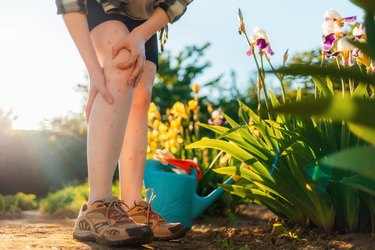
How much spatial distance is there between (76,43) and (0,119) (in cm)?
936

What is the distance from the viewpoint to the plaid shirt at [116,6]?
6.88ft

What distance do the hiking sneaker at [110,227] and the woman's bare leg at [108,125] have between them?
5 centimetres

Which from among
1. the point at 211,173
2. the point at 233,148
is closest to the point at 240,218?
the point at 211,173

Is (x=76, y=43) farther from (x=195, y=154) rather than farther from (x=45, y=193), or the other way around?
(x=45, y=193)

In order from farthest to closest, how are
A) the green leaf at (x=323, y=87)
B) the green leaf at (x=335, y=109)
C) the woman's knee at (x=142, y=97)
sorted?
the green leaf at (x=323, y=87) → the woman's knee at (x=142, y=97) → the green leaf at (x=335, y=109)

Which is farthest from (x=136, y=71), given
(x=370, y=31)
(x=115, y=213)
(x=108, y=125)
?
(x=370, y=31)

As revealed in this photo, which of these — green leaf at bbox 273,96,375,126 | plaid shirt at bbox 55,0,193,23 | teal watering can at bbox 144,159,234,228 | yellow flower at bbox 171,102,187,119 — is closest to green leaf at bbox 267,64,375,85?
green leaf at bbox 273,96,375,126

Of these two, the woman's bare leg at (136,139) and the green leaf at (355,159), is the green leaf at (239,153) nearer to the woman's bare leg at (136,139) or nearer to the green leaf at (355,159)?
the woman's bare leg at (136,139)

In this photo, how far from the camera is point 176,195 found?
3.09 metres

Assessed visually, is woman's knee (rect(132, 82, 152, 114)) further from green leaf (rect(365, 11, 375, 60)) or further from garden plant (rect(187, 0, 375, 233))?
green leaf (rect(365, 11, 375, 60))

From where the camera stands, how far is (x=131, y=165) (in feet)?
7.91

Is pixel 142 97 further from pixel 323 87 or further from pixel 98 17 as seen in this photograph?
pixel 323 87

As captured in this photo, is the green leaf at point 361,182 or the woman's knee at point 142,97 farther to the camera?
the woman's knee at point 142,97

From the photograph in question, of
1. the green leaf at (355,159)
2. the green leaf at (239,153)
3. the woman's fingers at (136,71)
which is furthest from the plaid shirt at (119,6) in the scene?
the green leaf at (355,159)
